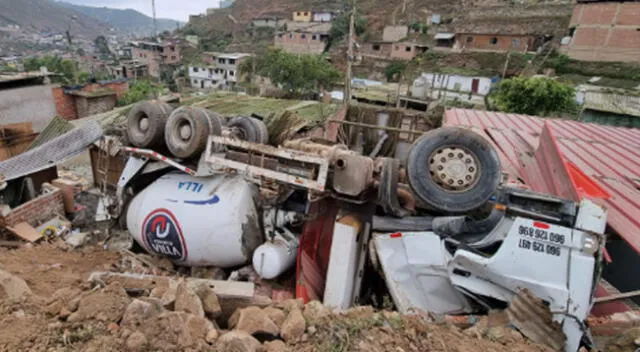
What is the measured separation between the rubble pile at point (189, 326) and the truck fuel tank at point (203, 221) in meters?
1.44

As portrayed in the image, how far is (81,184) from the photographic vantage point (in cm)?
721

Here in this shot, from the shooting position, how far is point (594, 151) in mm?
5879

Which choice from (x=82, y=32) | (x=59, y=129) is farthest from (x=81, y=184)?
(x=82, y=32)

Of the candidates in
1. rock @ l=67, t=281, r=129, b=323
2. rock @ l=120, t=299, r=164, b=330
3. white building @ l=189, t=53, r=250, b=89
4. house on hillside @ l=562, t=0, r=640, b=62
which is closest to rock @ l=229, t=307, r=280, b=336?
rock @ l=120, t=299, r=164, b=330

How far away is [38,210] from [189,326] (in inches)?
203

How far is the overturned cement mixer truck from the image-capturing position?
2781 millimetres

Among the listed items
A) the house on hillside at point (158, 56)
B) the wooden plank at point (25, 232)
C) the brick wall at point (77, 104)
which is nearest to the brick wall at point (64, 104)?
the brick wall at point (77, 104)

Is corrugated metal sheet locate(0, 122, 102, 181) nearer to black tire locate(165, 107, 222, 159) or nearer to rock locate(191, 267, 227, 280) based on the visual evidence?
black tire locate(165, 107, 222, 159)

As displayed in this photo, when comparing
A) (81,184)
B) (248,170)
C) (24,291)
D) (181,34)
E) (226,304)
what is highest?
(181,34)

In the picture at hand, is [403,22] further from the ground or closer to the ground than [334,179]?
further from the ground

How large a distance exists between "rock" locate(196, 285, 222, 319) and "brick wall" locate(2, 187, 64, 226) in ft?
14.9

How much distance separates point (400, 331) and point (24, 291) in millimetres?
2636

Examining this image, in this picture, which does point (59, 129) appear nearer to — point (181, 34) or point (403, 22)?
point (403, 22)

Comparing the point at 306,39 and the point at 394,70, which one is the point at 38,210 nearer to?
the point at 394,70
